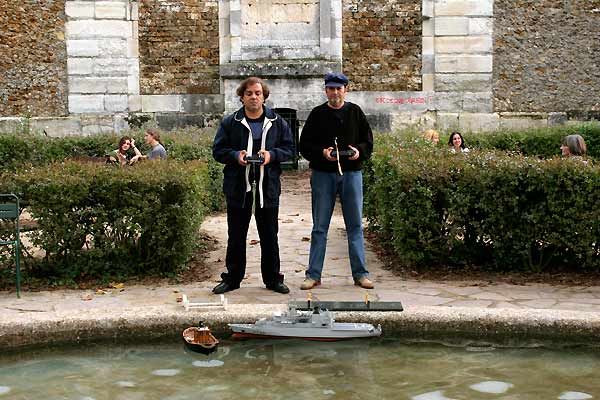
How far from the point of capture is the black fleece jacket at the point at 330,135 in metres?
6.64

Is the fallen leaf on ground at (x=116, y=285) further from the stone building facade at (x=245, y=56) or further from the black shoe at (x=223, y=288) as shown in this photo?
the stone building facade at (x=245, y=56)

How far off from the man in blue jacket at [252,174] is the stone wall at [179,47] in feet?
33.0

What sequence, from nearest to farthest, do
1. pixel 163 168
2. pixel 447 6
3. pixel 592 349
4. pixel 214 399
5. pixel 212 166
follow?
pixel 214 399, pixel 592 349, pixel 163 168, pixel 212 166, pixel 447 6

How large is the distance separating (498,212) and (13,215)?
3777 millimetres

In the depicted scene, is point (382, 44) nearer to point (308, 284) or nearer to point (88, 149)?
point (88, 149)

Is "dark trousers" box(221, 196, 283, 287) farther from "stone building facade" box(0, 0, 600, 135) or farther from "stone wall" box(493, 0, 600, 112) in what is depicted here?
"stone wall" box(493, 0, 600, 112)

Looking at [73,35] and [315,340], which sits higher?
[73,35]

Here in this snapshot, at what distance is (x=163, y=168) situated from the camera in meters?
7.12

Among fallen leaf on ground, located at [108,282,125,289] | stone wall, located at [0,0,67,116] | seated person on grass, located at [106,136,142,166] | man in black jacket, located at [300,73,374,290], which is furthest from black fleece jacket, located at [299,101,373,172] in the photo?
stone wall, located at [0,0,67,116]

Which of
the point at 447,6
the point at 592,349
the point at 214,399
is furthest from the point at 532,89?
the point at 214,399

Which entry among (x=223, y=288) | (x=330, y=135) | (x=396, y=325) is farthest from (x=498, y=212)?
(x=223, y=288)

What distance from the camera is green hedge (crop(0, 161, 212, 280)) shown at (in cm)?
672

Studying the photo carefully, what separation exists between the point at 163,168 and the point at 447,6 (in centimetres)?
1035

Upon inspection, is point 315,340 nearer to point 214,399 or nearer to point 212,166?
point 214,399
